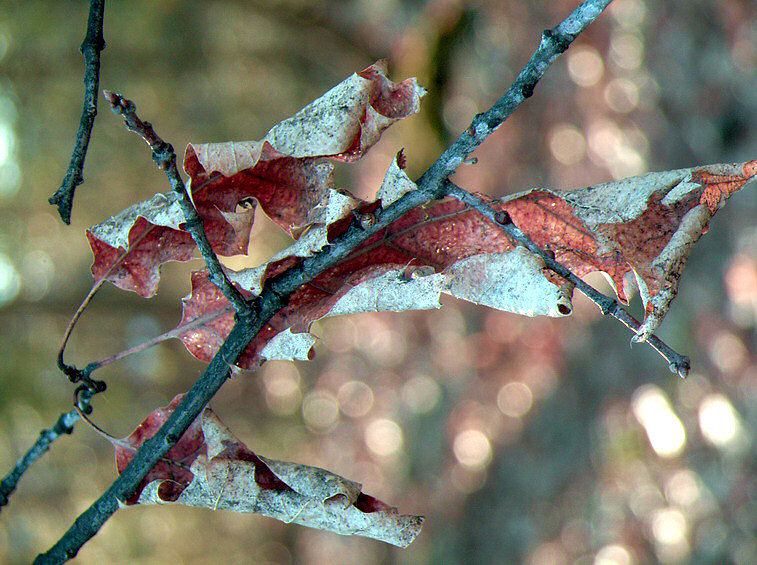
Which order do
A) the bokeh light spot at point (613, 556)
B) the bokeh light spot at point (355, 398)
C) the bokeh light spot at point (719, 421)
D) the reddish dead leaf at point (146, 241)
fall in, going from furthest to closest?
1. the bokeh light spot at point (355, 398)
2. the bokeh light spot at point (613, 556)
3. the bokeh light spot at point (719, 421)
4. the reddish dead leaf at point (146, 241)

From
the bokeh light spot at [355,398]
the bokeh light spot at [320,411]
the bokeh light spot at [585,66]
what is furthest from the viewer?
the bokeh light spot at [320,411]

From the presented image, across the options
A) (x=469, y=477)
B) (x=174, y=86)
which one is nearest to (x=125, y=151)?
(x=174, y=86)

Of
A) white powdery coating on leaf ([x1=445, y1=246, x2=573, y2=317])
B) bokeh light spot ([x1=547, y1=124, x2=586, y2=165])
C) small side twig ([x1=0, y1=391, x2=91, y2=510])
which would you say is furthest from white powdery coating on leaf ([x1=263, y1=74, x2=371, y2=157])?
bokeh light spot ([x1=547, y1=124, x2=586, y2=165])

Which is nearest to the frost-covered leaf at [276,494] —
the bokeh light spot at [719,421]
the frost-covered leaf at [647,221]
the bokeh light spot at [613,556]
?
the frost-covered leaf at [647,221]

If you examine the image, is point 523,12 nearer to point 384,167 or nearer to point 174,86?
point 384,167

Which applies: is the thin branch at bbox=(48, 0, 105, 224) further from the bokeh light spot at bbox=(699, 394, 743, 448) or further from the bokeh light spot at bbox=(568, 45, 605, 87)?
the bokeh light spot at bbox=(568, 45, 605, 87)

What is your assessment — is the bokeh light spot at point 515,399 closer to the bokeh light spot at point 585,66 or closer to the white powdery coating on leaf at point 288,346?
the bokeh light spot at point 585,66
